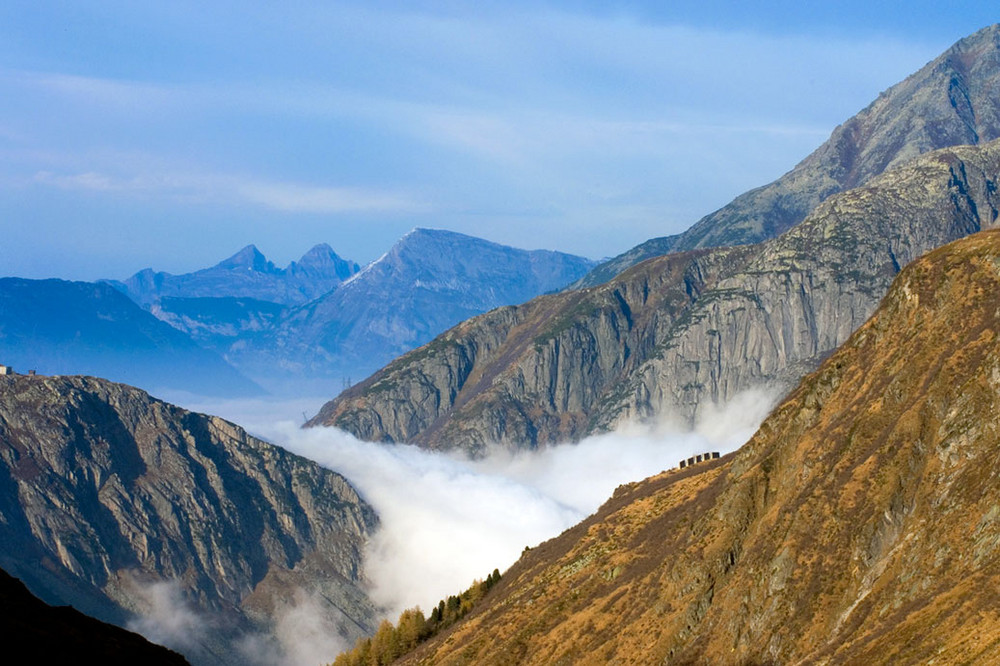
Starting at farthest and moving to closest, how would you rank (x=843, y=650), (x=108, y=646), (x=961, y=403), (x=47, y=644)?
(x=961, y=403), (x=843, y=650), (x=108, y=646), (x=47, y=644)

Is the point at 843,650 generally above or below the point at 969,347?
A: below

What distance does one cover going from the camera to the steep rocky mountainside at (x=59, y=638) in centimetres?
12225

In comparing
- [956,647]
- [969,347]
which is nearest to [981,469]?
[969,347]

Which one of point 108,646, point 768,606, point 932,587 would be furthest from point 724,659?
point 108,646

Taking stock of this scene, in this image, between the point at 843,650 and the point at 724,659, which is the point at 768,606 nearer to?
the point at 724,659

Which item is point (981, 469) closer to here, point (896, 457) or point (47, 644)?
point (896, 457)

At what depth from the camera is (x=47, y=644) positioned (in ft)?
408

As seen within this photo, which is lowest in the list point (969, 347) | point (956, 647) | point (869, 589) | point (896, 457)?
point (956, 647)

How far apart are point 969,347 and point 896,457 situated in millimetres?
20472

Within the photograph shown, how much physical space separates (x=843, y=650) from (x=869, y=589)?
1794 centimetres

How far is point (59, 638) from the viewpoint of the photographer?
128 meters

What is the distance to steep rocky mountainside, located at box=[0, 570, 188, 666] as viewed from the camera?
12225 centimetres

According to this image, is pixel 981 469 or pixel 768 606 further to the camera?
pixel 768 606

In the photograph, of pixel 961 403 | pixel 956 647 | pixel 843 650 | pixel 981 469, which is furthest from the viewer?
pixel 961 403
